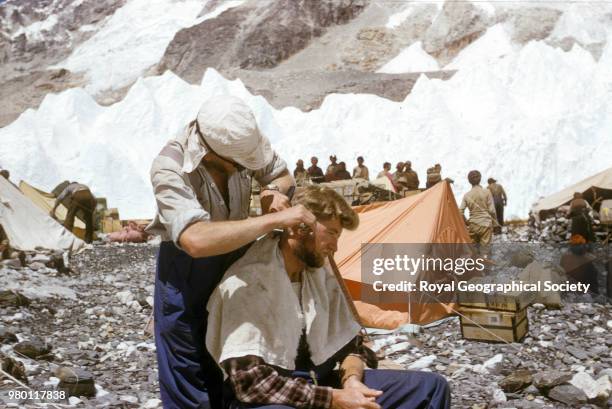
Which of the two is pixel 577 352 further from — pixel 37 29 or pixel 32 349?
pixel 37 29

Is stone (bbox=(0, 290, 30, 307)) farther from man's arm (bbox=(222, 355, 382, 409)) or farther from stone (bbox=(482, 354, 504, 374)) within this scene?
man's arm (bbox=(222, 355, 382, 409))

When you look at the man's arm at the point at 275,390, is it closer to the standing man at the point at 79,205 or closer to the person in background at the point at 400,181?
the person in background at the point at 400,181

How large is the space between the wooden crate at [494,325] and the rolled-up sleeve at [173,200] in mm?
4085

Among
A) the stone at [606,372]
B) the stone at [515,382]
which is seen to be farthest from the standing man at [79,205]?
the stone at [606,372]

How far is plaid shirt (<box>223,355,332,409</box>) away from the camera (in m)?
1.82

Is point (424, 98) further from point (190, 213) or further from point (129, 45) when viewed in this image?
point (129, 45)

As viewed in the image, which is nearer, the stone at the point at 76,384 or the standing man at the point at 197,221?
the standing man at the point at 197,221

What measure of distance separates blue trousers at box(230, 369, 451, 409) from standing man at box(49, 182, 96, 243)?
36.6 ft

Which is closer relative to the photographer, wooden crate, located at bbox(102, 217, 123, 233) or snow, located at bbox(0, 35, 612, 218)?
wooden crate, located at bbox(102, 217, 123, 233)

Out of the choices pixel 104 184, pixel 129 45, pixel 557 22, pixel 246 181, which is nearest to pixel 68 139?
pixel 104 184

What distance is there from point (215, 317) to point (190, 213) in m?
0.35

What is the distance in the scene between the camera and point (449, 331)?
585cm

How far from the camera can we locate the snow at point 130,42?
48562mm

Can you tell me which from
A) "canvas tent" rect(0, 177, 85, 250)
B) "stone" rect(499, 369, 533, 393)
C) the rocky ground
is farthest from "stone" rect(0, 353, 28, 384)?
"canvas tent" rect(0, 177, 85, 250)
